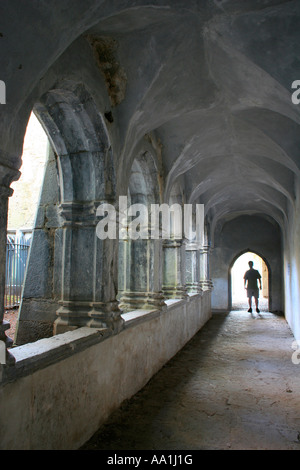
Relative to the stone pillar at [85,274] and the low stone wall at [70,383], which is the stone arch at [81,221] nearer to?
the stone pillar at [85,274]

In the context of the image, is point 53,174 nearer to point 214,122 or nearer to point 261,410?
point 214,122

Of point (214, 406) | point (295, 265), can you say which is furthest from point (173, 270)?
point (214, 406)

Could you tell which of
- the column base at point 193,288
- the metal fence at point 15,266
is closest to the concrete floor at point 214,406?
the column base at point 193,288

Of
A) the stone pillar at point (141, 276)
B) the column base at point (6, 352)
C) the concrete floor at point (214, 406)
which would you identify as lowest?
the concrete floor at point (214, 406)

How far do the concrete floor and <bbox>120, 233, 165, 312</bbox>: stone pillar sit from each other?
3.35ft

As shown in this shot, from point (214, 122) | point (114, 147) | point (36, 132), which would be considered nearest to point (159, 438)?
point (114, 147)

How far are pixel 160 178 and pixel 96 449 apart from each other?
4.02 m

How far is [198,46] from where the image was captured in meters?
3.74

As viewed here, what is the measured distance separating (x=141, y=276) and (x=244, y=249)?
980 cm

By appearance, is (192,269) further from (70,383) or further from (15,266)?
(70,383)

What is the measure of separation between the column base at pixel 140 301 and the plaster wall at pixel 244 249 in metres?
9.51

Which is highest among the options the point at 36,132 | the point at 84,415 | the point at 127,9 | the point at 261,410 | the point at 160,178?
the point at 36,132

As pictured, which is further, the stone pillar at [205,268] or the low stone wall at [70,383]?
the stone pillar at [205,268]

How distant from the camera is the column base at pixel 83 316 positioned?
3.52 m
